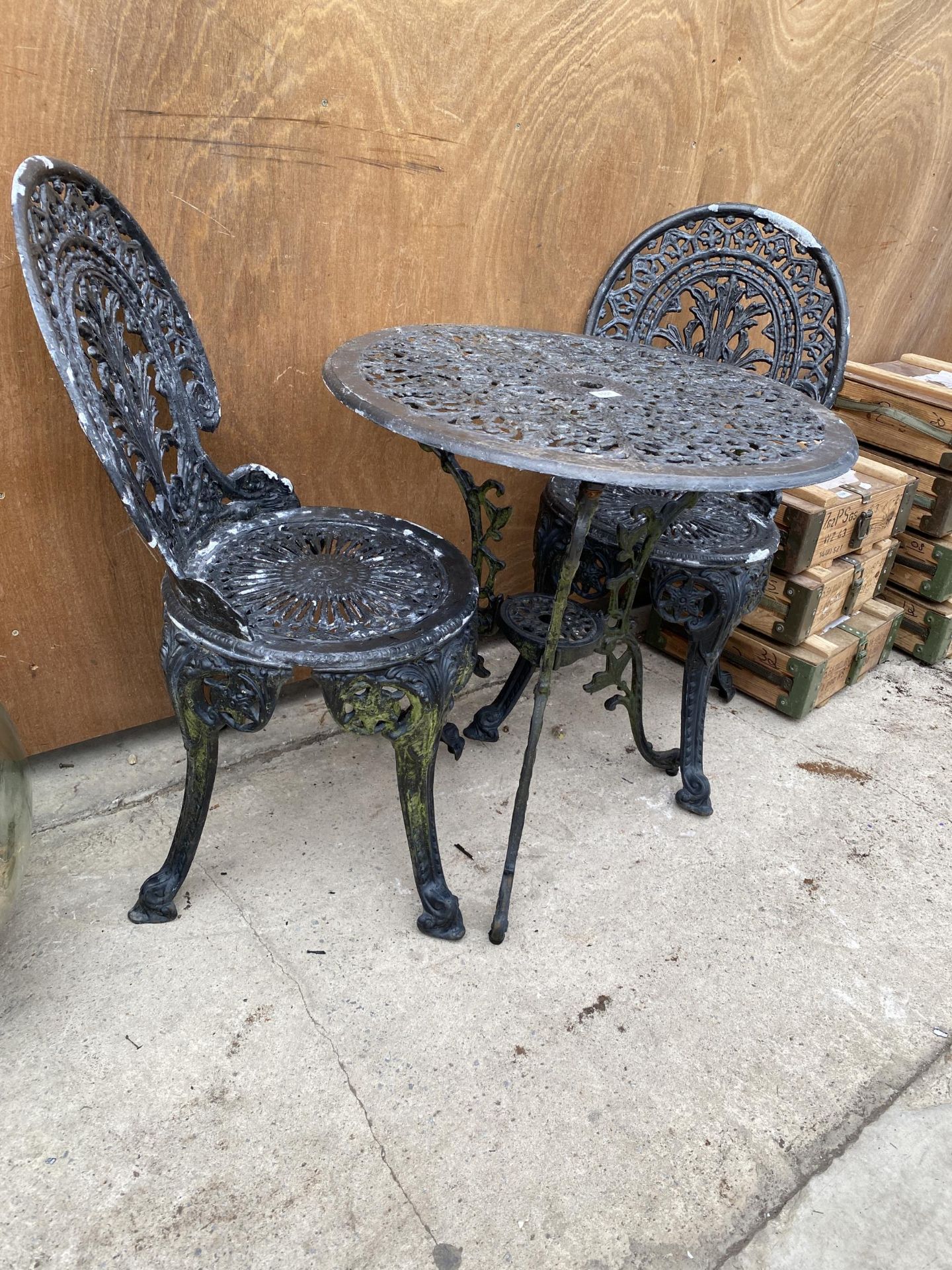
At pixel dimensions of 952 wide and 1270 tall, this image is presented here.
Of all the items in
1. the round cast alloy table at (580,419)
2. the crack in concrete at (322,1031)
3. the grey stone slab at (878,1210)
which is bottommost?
the grey stone slab at (878,1210)

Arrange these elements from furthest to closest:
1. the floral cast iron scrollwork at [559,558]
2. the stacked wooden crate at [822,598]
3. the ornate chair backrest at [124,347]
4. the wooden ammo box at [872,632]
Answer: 1. the wooden ammo box at [872,632]
2. the stacked wooden crate at [822,598]
3. the floral cast iron scrollwork at [559,558]
4. the ornate chair backrest at [124,347]

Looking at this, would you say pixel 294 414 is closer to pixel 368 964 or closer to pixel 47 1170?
pixel 368 964

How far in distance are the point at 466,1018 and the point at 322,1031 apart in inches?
10.7

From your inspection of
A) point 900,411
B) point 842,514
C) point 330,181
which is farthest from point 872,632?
point 330,181

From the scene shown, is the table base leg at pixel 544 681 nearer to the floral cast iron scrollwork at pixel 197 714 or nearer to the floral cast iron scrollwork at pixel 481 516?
the floral cast iron scrollwork at pixel 481 516

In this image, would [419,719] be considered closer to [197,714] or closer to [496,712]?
[197,714]

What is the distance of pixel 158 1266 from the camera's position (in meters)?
1.31

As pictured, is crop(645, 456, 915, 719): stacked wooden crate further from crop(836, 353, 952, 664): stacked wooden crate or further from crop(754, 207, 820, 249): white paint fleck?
crop(754, 207, 820, 249): white paint fleck

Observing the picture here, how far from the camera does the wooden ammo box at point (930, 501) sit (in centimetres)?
301

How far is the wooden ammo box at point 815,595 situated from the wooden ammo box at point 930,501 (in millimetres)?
190

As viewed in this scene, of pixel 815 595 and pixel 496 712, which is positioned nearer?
pixel 496 712

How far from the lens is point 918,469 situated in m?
3.09

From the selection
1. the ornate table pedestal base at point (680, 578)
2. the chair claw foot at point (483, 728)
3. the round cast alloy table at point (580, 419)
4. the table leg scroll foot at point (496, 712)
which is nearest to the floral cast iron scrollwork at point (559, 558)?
the ornate table pedestal base at point (680, 578)

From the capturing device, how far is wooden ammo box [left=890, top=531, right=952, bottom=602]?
3.08 metres
